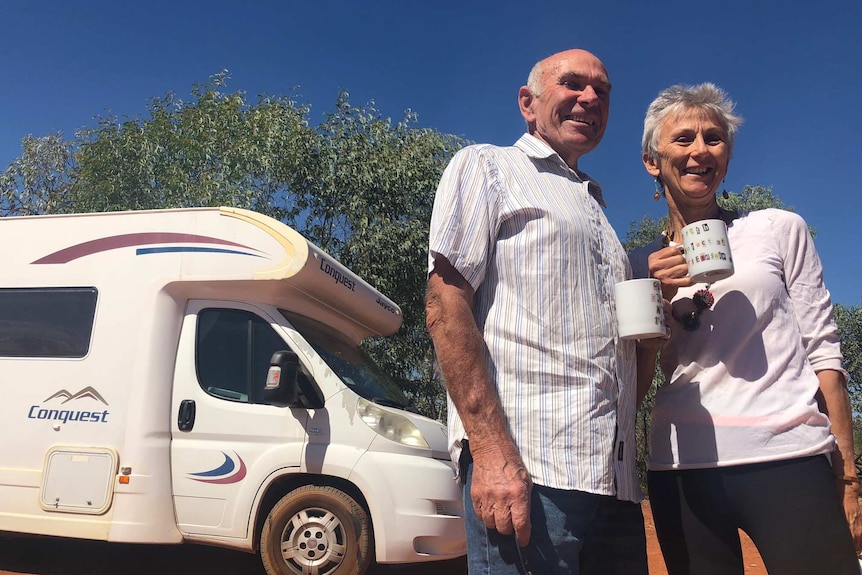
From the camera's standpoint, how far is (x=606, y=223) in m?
2.03

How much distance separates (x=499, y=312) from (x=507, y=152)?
1.68 feet

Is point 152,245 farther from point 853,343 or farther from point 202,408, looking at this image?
point 853,343

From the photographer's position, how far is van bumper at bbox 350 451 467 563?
4648 millimetres

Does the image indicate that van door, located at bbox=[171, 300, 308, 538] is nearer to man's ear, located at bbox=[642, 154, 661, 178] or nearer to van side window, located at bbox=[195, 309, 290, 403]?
van side window, located at bbox=[195, 309, 290, 403]

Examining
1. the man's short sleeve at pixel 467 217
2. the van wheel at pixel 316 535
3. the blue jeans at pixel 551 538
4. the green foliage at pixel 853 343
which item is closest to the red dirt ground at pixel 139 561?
the van wheel at pixel 316 535

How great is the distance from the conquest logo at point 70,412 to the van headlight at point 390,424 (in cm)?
196

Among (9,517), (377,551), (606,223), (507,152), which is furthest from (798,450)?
(9,517)

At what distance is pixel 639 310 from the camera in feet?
5.78

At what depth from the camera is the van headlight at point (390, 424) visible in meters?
4.89

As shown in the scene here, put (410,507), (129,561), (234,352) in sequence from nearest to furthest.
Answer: (410,507) → (234,352) → (129,561)

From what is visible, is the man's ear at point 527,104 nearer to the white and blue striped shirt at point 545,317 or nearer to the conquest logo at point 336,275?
the white and blue striped shirt at point 545,317

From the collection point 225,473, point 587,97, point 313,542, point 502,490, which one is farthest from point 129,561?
point 587,97

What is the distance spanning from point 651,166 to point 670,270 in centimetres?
53

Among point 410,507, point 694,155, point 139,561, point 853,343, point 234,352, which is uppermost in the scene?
point 853,343
